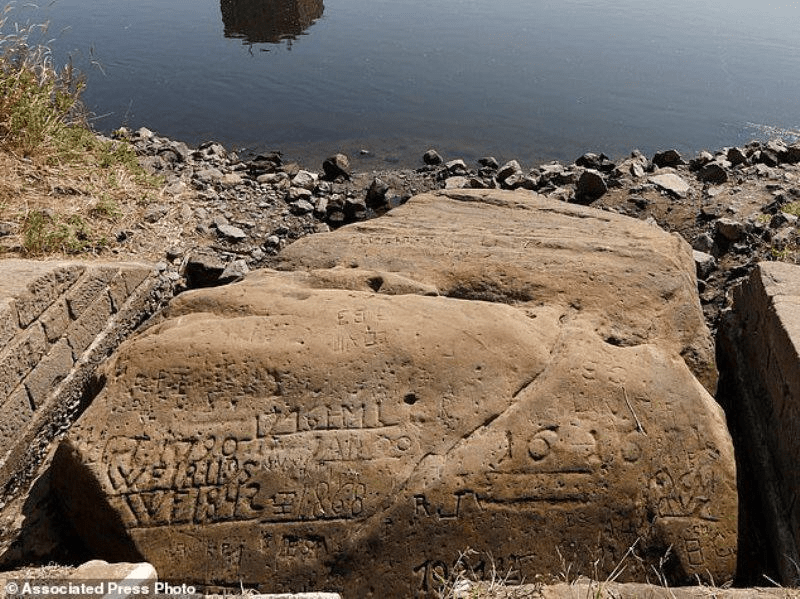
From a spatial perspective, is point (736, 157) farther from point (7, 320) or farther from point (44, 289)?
point (7, 320)

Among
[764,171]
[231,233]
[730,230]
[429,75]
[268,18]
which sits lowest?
[231,233]

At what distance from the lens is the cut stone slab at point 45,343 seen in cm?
330

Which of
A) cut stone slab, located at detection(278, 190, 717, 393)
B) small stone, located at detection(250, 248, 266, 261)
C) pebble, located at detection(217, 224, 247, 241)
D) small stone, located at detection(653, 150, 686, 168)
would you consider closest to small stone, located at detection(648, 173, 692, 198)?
small stone, located at detection(653, 150, 686, 168)

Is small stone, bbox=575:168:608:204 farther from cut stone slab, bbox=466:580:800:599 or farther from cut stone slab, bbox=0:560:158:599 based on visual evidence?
cut stone slab, bbox=0:560:158:599

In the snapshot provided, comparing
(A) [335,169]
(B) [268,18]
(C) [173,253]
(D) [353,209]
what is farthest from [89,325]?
(B) [268,18]

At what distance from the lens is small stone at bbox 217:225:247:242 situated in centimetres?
599

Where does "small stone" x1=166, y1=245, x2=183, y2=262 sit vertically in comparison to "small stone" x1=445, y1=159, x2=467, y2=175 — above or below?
below

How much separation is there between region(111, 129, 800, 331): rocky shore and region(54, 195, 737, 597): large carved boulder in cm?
135

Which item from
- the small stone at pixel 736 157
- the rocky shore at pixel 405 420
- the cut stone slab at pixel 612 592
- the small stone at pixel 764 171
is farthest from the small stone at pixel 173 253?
the small stone at pixel 736 157

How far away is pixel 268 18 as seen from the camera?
45.5ft

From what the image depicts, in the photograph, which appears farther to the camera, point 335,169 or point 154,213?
point 335,169

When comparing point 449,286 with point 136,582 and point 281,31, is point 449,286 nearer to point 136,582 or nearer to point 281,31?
point 136,582

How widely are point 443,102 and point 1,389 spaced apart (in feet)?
26.4

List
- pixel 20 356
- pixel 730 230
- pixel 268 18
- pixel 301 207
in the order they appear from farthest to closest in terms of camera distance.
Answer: pixel 268 18 < pixel 301 207 < pixel 730 230 < pixel 20 356
